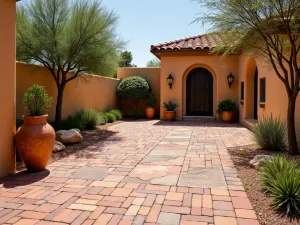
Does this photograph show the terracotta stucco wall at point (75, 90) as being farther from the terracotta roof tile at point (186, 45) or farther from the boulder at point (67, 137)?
the terracotta roof tile at point (186, 45)

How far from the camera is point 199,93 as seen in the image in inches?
551

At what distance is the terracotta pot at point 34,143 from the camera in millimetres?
4621

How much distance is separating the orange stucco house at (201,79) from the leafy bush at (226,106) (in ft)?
1.21

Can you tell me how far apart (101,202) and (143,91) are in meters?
11.1

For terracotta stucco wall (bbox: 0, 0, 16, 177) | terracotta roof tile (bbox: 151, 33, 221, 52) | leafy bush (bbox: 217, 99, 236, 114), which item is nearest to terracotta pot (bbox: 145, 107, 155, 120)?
terracotta roof tile (bbox: 151, 33, 221, 52)

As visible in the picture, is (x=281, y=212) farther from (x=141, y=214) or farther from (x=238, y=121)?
(x=238, y=121)

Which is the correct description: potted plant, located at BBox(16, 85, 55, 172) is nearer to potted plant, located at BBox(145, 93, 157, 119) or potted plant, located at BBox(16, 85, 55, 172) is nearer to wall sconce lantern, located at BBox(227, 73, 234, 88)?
potted plant, located at BBox(145, 93, 157, 119)

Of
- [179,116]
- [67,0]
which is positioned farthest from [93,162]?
Result: [179,116]

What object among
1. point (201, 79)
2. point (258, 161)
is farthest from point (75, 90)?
point (258, 161)

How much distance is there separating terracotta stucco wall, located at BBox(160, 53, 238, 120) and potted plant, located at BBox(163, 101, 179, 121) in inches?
12.7

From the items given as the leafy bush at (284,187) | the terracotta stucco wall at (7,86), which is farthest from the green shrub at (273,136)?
the terracotta stucco wall at (7,86)

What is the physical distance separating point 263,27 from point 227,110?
7196mm

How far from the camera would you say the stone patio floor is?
307 cm

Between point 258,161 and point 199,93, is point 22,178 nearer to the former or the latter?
point 258,161
